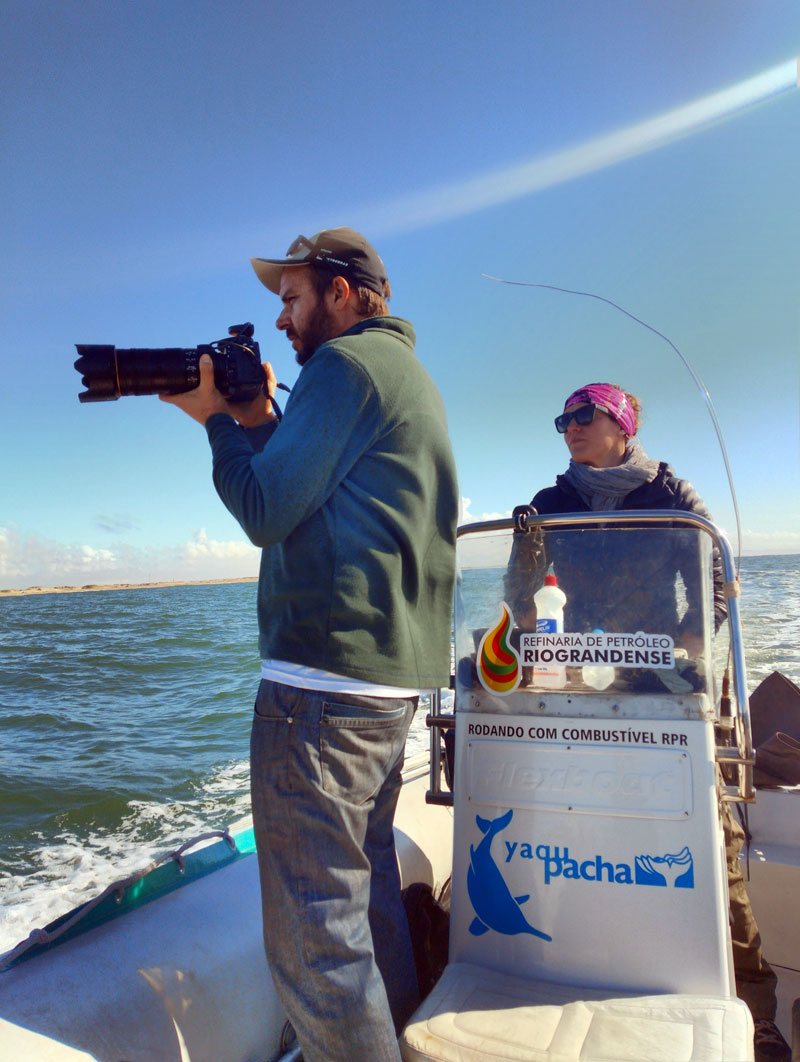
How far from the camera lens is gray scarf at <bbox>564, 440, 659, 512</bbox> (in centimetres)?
218

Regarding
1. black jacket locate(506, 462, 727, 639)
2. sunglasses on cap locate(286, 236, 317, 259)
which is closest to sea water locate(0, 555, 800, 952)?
black jacket locate(506, 462, 727, 639)

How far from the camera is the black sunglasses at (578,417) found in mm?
2341

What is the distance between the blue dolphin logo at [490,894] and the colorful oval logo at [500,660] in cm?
26

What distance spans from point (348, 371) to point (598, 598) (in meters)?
0.80

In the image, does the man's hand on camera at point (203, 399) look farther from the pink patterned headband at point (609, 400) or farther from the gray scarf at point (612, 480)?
the pink patterned headband at point (609, 400)

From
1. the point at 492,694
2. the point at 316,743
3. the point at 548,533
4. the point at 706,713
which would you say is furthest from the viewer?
the point at 548,533

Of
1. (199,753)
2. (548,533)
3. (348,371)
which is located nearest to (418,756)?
(548,533)

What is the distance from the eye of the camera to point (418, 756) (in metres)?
3.01

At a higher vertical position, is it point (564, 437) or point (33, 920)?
point (564, 437)

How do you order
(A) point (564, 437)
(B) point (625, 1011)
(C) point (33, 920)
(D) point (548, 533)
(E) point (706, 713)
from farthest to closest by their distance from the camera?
1. (C) point (33, 920)
2. (A) point (564, 437)
3. (D) point (548, 533)
4. (E) point (706, 713)
5. (B) point (625, 1011)

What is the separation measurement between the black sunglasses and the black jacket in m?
0.81

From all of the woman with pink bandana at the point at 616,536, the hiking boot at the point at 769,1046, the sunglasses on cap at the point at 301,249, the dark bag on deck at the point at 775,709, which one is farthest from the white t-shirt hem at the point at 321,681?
the dark bag on deck at the point at 775,709

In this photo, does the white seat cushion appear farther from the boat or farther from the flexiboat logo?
the flexiboat logo

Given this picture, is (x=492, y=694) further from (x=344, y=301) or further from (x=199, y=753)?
(x=199, y=753)
